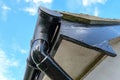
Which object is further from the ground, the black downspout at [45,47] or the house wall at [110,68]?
the black downspout at [45,47]

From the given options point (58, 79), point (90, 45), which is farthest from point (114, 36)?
point (58, 79)

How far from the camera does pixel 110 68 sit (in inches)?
148

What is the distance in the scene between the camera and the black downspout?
2.76 meters

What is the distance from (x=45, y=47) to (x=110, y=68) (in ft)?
3.93

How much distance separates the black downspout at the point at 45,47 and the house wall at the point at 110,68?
989mm

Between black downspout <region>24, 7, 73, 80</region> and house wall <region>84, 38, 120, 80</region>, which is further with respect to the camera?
house wall <region>84, 38, 120, 80</region>

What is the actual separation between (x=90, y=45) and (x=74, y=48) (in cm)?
71

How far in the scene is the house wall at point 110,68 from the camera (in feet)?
12.0

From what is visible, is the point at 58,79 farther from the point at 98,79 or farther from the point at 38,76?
the point at 98,79

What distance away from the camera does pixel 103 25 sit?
3869 mm

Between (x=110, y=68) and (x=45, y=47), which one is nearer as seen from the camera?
(x=45, y=47)

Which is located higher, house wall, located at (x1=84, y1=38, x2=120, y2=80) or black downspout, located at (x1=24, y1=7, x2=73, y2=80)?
black downspout, located at (x1=24, y1=7, x2=73, y2=80)

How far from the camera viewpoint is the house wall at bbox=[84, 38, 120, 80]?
3.64 meters

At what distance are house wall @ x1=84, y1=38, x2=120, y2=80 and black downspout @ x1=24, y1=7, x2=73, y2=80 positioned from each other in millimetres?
989
